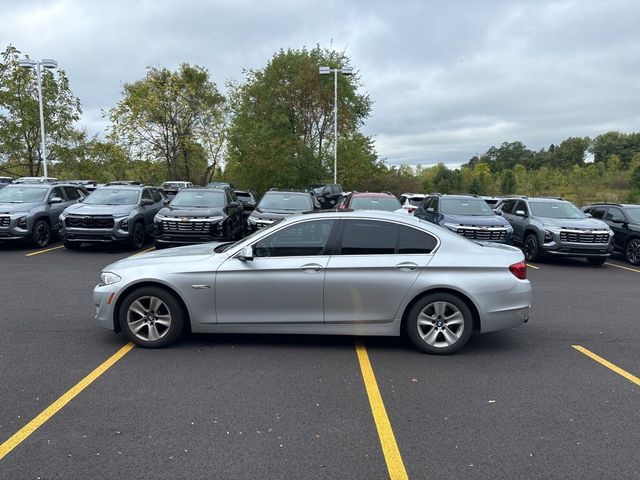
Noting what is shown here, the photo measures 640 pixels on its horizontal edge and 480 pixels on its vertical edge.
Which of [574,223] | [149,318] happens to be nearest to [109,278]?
[149,318]

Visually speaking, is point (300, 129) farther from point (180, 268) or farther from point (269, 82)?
point (180, 268)

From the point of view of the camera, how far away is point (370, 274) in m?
5.12

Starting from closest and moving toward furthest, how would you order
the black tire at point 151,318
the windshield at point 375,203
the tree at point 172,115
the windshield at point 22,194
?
the black tire at point 151,318 < the windshield at point 22,194 < the windshield at point 375,203 < the tree at point 172,115

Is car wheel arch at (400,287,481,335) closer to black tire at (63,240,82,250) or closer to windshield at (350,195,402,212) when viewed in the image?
windshield at (350,195,402,212)

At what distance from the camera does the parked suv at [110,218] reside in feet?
39.7

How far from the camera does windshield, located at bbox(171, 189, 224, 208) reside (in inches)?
527

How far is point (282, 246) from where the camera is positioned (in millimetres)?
5301

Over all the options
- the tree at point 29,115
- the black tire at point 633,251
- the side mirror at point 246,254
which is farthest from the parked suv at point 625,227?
the tree at point 29,115

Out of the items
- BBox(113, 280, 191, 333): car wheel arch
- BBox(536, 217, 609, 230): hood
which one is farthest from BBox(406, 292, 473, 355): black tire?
BBox(536, 217, 609, 230): hood

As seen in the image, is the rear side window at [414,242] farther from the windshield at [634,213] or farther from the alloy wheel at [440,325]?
the windshield at [634,213]

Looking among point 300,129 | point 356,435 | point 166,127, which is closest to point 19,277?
point 356,435

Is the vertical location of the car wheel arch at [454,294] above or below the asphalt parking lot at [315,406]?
above

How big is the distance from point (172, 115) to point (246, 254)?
33.3 meters

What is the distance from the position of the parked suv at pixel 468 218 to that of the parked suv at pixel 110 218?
776 cm
